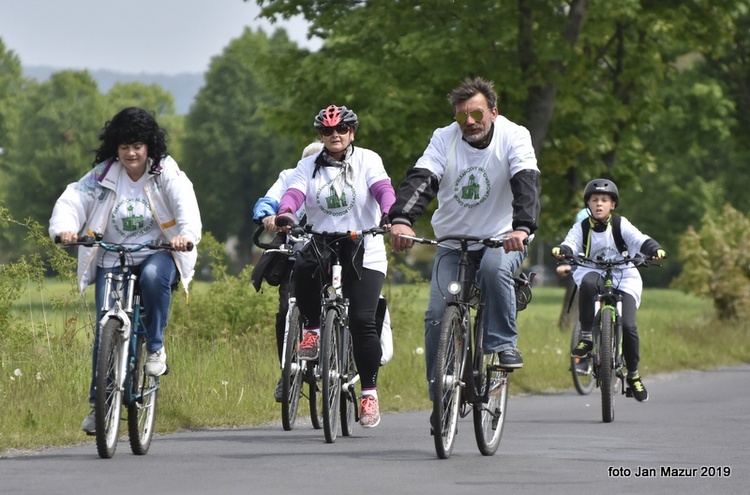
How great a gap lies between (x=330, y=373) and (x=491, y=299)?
1.31 metres

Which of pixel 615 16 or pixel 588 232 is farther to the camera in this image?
pixel 615 16

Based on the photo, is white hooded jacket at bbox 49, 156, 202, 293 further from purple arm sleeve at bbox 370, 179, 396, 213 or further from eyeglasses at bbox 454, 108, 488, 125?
eyeglasses at bbox 454, 108, 488, 125

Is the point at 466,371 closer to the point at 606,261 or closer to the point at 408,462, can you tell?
the point at 408,462

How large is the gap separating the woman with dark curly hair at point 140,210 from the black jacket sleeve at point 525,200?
1.74 meters

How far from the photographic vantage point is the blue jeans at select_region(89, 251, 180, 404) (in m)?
8.11

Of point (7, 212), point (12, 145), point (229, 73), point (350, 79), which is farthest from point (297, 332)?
A: point (229, 73)

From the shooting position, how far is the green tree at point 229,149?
8012cm

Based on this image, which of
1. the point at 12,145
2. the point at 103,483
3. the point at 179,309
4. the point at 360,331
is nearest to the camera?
the point at 103,483

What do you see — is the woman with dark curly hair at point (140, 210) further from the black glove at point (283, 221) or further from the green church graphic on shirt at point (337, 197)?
the green church graphic on shirt at point (337, 197)

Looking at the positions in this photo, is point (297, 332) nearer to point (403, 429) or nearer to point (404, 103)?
point (403, 429)

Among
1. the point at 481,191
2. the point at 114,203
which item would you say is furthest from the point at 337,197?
the point at 114,203

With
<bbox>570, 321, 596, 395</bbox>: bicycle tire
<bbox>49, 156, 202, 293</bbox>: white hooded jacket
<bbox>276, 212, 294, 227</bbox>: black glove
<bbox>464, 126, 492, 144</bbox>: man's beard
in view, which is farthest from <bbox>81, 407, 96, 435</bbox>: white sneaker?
<bbox>570, 321, 596, 395</bbox>: bicycle tire

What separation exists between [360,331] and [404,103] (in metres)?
14.3

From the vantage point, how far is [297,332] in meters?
9.94
